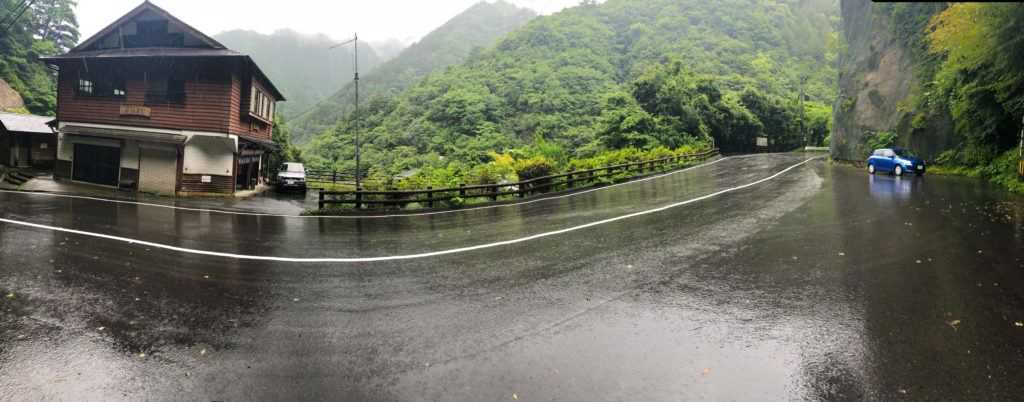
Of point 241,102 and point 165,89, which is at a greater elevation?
point 165,89

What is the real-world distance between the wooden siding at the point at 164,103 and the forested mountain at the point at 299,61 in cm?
13201

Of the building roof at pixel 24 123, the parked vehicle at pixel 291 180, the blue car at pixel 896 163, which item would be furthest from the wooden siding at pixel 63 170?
the blue car at pixel 896 163

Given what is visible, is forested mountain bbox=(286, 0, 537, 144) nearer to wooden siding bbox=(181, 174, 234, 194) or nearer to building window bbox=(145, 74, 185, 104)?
building window bbox=(145, 74, 185, 104)

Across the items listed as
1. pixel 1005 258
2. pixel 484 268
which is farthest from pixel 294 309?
pixel 1005 258

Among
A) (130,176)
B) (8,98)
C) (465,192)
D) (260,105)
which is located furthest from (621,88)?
(8,98)

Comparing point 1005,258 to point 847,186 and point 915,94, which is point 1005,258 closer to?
point 847,186

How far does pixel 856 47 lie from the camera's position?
104ft

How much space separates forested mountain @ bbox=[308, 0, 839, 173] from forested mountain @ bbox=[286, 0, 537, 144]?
2264cm

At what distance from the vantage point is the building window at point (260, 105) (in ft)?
76.6

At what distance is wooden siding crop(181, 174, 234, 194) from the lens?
67.1 feet

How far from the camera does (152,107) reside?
20.8 m

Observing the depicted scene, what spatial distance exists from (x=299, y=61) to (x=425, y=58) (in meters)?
67.5

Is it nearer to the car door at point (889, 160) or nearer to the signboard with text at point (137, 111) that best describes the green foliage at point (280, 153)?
the signboard with text at point (137, 111)

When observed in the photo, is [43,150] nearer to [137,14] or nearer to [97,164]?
[97,164]
